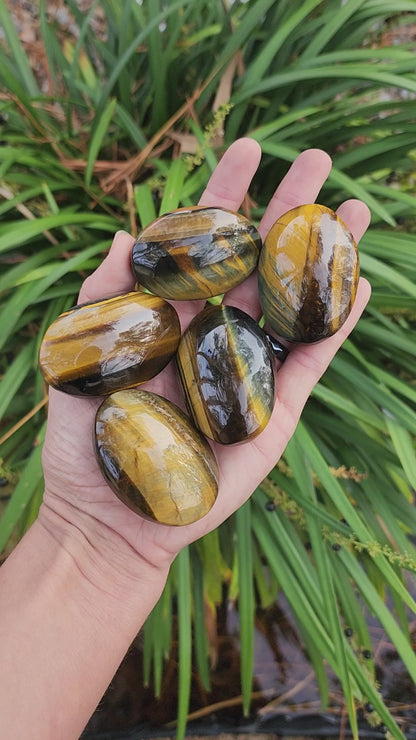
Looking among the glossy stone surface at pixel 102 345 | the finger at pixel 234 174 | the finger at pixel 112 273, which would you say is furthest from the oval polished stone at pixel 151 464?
the finger at pixel 234 174

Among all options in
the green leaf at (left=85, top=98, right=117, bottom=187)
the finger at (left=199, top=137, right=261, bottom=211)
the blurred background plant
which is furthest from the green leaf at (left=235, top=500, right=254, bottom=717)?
the green leaf at (left=85, top=98, right=117, bottom=187)

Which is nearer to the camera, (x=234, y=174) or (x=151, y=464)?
(x=151, y=464)

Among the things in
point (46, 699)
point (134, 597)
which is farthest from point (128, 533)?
Answer: point (46, 699)

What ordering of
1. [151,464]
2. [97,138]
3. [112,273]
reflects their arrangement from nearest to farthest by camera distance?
[151,464], [112,273], [97,138]

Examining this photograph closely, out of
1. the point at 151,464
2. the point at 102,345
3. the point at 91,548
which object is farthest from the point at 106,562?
the point at 102,345

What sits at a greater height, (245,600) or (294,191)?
(294,191)

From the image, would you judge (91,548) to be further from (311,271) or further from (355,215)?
(355,215)

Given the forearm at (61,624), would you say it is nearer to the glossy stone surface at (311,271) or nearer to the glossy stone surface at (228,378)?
the glossy stone surface at (228,378)

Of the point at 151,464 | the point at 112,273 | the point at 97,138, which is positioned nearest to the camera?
the point at 151,464
